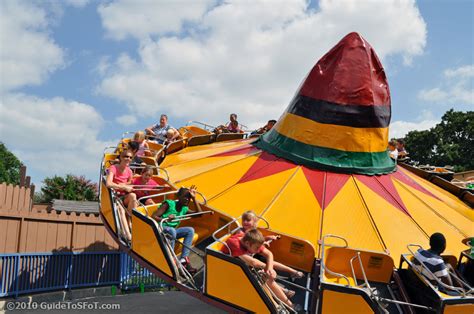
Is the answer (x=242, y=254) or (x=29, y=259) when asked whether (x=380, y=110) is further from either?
(x=29, y=259)

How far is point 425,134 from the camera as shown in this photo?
34.3m

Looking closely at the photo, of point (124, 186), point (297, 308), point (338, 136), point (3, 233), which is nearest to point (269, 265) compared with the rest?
point (297, 308)

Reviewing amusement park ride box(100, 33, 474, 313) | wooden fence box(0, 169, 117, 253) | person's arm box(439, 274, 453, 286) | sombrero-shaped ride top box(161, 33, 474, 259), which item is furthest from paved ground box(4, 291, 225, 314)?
person's arm box(439, 274, 453, 286)

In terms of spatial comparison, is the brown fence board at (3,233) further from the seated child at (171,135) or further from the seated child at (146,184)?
the seated child at (171,135)

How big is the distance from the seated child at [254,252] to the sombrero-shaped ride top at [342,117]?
3.06 m

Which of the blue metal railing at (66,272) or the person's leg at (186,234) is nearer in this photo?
the person's leg at (186,234)

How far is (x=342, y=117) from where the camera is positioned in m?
7.56

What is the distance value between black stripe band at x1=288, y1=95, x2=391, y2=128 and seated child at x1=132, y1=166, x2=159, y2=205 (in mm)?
2939

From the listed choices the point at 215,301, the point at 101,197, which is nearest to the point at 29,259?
the point at 101,197

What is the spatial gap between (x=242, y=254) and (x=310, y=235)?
161 centimetres

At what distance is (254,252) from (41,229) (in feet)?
21.1

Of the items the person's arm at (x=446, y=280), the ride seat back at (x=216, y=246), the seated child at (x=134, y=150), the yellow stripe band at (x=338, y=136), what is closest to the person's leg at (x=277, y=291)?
the ride seat back at (x=216, y=246)

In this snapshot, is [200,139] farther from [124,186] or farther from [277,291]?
[277,291]

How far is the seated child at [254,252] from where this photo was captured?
14.5 ft
